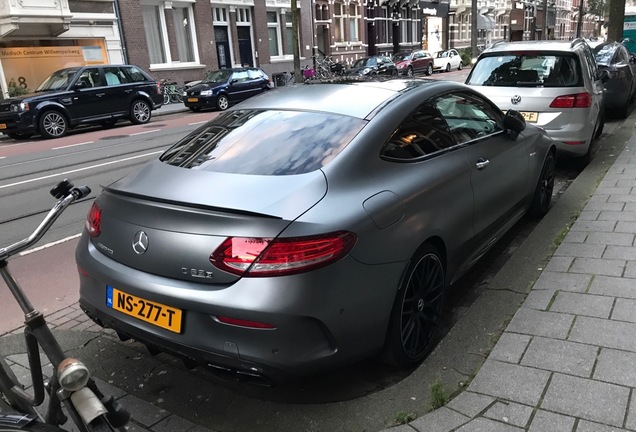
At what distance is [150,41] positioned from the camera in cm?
2573

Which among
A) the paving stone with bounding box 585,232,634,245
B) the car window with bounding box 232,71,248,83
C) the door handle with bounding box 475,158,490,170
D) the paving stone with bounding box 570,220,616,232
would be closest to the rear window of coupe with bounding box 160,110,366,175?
the door handle with bounding box 475,158,490,170

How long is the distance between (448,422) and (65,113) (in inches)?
601

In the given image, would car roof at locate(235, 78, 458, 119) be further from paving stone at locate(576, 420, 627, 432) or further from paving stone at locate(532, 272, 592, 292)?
paving stone at locate(576, 420, 627, 432)

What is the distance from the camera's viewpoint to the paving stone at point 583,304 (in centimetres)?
339

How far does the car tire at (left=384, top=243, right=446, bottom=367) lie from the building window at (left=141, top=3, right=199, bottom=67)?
996 inches

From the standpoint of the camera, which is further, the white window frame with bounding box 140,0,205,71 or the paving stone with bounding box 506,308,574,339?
the white window frame with bounding box 140,0,205,71

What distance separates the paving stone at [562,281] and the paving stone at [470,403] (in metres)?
1.36

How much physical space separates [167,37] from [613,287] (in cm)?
2596

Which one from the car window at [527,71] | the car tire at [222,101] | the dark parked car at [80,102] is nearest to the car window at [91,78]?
the dark parked car at [80,102]

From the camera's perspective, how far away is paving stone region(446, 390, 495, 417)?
8.44 feet

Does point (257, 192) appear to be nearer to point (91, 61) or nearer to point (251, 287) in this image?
point (251, 287)

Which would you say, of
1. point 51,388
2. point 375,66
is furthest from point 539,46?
point 375,66

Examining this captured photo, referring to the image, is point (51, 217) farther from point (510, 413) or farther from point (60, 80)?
point (60, 80)

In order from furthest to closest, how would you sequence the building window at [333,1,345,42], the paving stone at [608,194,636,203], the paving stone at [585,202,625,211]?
the building window at [333,1,345,42], the paving stone at [608,194,636,203], the paving stone at [585,202,625,211]
